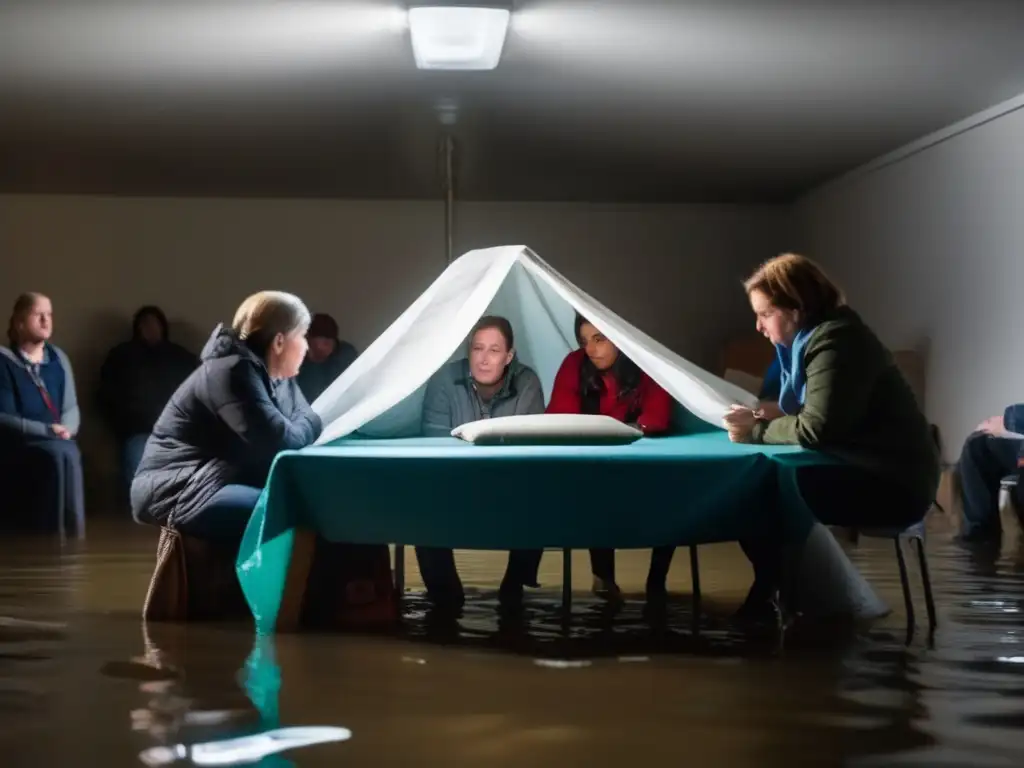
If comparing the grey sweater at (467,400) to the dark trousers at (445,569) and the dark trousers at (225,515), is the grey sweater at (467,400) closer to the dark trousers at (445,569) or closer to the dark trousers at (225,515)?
the dark trousers at (445,569)

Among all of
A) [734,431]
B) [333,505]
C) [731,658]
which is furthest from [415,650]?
[734,431]

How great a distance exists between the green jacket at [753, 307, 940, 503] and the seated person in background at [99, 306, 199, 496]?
5.81 metres

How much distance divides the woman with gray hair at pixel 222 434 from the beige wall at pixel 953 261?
12.7 feet

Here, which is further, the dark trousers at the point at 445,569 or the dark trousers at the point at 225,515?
the dark trousers at the point at 445,569

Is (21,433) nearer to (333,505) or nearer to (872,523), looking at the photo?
(333,505)

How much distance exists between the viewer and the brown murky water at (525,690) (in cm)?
239

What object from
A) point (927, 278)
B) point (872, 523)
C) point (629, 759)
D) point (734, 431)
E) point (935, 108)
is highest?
point (935, 108)

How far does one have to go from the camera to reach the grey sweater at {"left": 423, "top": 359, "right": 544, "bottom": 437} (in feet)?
14.2

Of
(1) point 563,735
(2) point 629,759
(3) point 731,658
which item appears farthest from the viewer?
(3) point 731,658

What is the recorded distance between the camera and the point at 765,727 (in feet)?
8.39

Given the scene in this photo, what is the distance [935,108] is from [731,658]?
394 cm

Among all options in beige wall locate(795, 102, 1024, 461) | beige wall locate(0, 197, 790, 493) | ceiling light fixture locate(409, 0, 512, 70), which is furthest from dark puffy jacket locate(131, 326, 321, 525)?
beige wall locate(0, 197, 790, 493)

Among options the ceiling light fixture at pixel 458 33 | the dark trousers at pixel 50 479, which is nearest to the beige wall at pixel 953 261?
the ceiling light fixture at pixel 458 33

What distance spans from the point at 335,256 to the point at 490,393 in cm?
531
